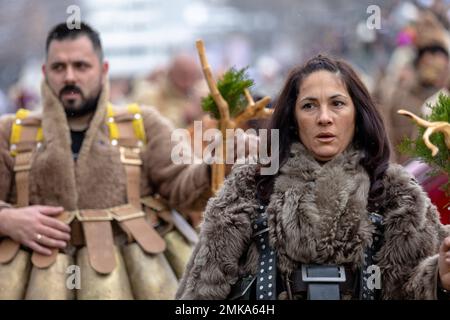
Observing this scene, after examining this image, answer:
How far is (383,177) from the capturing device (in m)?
4.55

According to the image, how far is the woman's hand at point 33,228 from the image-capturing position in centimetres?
634

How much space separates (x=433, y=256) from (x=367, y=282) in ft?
0.91

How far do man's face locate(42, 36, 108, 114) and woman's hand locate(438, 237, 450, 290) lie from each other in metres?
3.06

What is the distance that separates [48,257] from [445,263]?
2.89 m

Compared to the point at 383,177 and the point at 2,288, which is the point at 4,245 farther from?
the point at 383,177

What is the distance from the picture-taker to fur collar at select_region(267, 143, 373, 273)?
4.40 meters

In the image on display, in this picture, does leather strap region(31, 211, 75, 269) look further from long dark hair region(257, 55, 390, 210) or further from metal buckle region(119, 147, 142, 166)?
long dark hair region(257, 55, 390, 210)

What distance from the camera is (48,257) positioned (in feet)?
20.9

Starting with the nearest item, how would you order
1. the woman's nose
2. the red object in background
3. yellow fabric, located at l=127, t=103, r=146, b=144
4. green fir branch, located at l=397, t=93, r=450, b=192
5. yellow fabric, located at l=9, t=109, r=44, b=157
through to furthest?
green fir branch, located at l=397, t=93, r=450, b=192, the woman's nose, the red object in background, yellow fabric, located at l=9, t=109, r=44, b=157, yellow fabric, located at l=127, t=103, r=146, b=144

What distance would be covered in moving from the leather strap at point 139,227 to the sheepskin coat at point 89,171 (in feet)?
0.25

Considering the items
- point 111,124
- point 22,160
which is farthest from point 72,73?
point 22,160

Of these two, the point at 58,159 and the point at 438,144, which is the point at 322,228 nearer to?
the point at 438,144

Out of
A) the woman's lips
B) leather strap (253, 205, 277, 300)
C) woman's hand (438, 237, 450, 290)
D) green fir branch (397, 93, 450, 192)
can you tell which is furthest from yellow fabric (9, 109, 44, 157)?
woman's hand (438, 237, 450, 290)

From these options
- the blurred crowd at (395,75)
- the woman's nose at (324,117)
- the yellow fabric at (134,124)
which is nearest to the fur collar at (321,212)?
the woman's nose at (324,117)
